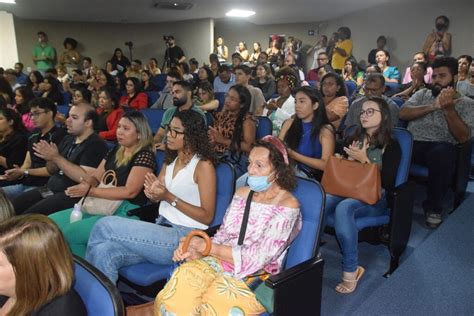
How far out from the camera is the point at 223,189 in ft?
7.11

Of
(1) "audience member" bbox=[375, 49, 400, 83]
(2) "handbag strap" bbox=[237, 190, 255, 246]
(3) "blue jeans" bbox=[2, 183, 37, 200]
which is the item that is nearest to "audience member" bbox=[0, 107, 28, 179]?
(3) "blue jeans" bbox=[2, 183, 37, 200]

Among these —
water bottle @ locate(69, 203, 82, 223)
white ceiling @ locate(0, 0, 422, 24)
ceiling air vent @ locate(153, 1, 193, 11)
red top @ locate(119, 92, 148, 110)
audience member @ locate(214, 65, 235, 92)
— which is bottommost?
water bottle @ locate(69, 203, 82, 223)

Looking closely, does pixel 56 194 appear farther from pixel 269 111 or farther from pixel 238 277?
pixel 269 111

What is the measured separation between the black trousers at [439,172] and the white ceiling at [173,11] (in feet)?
19.4

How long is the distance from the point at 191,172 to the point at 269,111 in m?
2.46

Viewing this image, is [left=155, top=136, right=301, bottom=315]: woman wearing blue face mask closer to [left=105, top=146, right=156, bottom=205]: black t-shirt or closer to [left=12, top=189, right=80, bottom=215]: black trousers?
[left=105, top=146, right=156, bottom=205]: black t-shirt

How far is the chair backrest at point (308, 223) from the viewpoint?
1.72m

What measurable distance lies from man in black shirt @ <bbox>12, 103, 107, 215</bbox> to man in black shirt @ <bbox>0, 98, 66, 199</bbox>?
0.28 meters

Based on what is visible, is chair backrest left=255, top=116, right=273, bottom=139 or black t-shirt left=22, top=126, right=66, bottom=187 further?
chair backrest left=255, top=116, right=273, bottom=139

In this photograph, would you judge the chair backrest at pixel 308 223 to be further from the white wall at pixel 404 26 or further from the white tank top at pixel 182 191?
the white wall at pixel 404 26

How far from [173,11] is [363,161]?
835 centimetres

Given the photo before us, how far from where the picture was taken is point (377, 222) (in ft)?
8.02

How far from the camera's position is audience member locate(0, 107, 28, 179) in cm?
338

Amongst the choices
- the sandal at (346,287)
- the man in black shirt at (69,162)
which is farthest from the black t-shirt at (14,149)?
the sandal at (346,287)
